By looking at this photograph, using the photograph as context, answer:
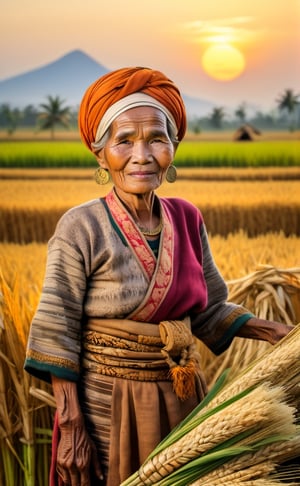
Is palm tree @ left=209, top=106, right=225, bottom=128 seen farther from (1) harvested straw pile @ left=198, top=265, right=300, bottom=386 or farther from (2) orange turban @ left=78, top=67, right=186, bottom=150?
(2) orange turban @ left=78, top=67, right=186, bottom=150

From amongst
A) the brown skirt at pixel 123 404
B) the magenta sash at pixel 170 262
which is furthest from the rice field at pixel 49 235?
the magenta sash at pixel 170 262

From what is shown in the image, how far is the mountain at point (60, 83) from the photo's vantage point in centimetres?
344

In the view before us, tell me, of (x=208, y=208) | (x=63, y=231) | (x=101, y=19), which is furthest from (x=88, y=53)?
(x=63, y=231)

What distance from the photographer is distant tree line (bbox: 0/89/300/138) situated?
3498 millimetres

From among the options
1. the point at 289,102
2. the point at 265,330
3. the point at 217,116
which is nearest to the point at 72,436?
the point at 265,330

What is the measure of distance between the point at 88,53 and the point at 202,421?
1511mm

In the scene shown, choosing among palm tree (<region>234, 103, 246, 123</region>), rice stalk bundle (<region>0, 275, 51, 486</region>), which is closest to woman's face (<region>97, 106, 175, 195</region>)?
rice stalk bundle (<region>0, 275, 51, 486</region>)

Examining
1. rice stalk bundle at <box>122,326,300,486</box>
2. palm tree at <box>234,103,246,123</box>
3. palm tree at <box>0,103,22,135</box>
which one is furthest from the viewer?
palm tree at <box>234,103,246,123</box>

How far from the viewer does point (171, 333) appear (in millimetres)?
2471

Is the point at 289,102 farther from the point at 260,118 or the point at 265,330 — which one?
the point at 265,330

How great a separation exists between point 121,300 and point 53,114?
1.23 meters

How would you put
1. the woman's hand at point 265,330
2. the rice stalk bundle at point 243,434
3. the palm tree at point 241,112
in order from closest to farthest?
the rice stalk bundle at point 243,434 < the woman's hand at point 265,330 < the palm tree at point 241,112

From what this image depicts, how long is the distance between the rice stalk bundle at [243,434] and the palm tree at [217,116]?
1.38m

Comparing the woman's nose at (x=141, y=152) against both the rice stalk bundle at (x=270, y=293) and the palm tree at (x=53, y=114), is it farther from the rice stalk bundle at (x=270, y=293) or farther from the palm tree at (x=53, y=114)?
the palm tree at (x=53, y=114)
